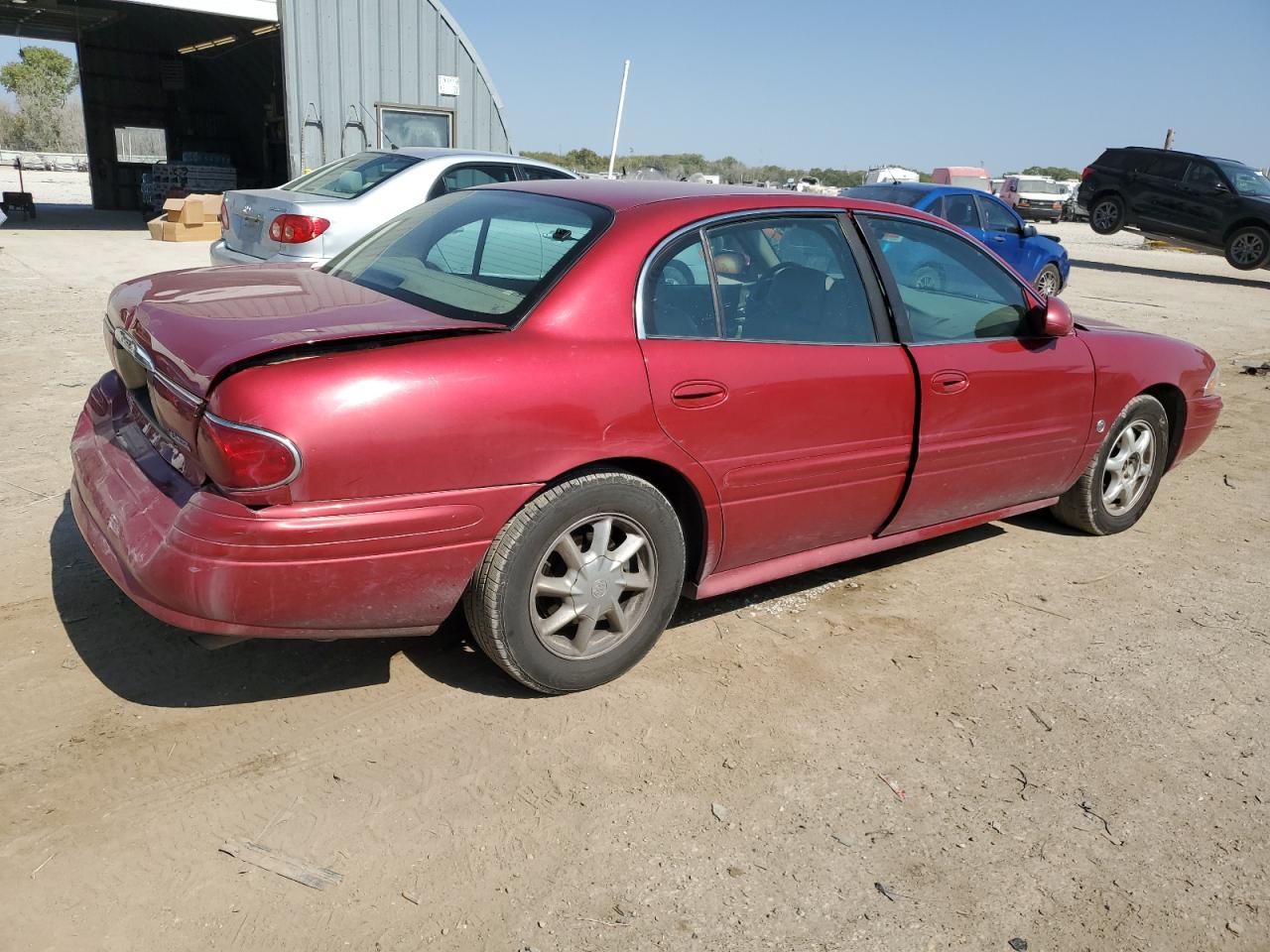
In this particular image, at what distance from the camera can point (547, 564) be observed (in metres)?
3.08

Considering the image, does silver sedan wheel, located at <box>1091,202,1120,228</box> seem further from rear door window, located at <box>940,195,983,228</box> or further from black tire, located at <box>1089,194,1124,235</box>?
rear door window, located at <box>940,195,983,228</box>

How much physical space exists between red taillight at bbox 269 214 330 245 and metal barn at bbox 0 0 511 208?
27.3ft

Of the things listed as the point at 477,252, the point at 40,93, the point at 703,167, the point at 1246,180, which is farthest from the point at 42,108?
the point at 477,252

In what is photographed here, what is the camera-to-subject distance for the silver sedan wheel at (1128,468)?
4.81 m

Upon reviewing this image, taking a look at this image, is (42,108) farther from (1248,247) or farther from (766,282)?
(766,282)

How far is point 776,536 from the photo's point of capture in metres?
3.55

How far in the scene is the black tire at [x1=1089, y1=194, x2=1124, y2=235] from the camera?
20859 millimetres

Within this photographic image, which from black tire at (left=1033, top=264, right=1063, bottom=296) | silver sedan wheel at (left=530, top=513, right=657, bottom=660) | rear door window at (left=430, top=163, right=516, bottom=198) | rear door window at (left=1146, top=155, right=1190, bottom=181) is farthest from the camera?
rear door window at (left=1146, top=155, right=1190, bottom=181)

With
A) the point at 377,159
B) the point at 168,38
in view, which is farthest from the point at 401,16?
the point at 168,38

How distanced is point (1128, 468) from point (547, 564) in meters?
3.20

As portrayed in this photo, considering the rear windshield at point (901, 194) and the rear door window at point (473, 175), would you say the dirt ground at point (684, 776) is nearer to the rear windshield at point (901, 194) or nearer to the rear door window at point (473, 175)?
the rear door window at point (473, 175)

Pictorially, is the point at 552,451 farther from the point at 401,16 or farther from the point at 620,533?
the point at 401,16

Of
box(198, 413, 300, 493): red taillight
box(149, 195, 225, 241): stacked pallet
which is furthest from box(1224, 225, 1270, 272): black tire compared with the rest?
box(198, 413, 300, 493): red taillight

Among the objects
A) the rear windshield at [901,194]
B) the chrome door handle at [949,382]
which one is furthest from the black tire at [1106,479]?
the rear windshield at [901,194]
